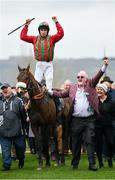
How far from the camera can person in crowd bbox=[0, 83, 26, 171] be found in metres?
18.8

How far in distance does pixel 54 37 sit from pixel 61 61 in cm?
2799

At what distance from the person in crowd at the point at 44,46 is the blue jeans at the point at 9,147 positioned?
169 centimetres

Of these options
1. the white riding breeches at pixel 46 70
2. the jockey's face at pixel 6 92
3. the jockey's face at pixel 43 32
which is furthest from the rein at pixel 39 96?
the jockey's face at pixel 43 32

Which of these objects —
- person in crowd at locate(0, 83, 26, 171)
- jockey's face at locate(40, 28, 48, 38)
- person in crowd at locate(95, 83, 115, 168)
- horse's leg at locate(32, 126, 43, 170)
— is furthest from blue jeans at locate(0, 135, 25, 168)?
jockey's face at locate(40, 28, 48, 38)

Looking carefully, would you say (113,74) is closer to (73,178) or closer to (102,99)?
(102,99)

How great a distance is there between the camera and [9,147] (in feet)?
62.0

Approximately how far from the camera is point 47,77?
65.7ft

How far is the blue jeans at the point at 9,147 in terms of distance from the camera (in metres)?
18.8

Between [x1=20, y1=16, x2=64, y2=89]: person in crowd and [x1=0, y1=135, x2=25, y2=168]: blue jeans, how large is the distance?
1692mm

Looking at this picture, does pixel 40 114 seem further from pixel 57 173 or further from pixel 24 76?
pixel 57 173

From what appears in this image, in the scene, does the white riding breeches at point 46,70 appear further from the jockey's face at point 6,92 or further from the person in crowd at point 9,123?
the jockey's face at point 6,92

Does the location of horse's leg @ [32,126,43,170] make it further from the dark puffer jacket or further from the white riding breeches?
the white riding breeches

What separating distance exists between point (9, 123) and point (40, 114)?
87 centimetres

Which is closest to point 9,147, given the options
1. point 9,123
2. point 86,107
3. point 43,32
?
point 9,123
